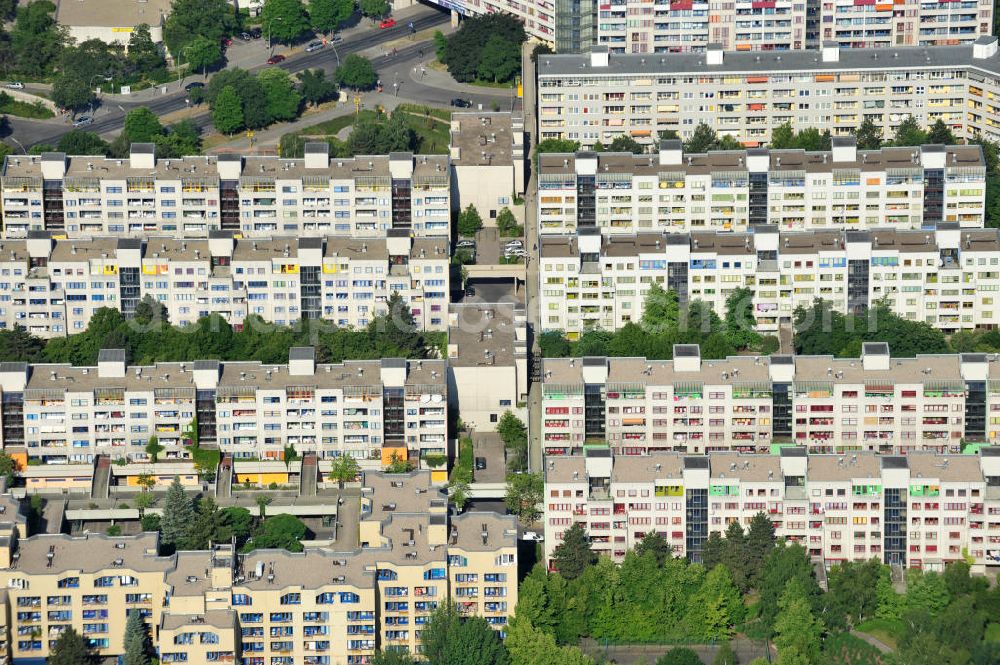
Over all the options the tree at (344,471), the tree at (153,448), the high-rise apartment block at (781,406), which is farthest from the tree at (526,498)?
the tree at (153,448)

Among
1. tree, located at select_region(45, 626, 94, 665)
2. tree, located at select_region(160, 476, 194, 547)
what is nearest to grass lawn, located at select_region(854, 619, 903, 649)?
tree, located at select_region(160, 476, 194, 547)

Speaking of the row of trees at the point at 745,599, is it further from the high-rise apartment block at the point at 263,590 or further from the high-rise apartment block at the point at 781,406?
the high-rise apartment block at the point at 781,406

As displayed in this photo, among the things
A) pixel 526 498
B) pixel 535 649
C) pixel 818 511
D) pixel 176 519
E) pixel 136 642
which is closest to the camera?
pixel 535 649

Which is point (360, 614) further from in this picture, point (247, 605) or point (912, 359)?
point (912, 359)

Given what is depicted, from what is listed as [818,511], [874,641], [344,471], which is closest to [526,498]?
[344,471]

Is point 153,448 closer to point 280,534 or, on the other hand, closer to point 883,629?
point 280,534

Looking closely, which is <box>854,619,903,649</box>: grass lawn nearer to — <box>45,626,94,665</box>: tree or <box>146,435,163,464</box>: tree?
<box>45,626,94,665</box>: tree
